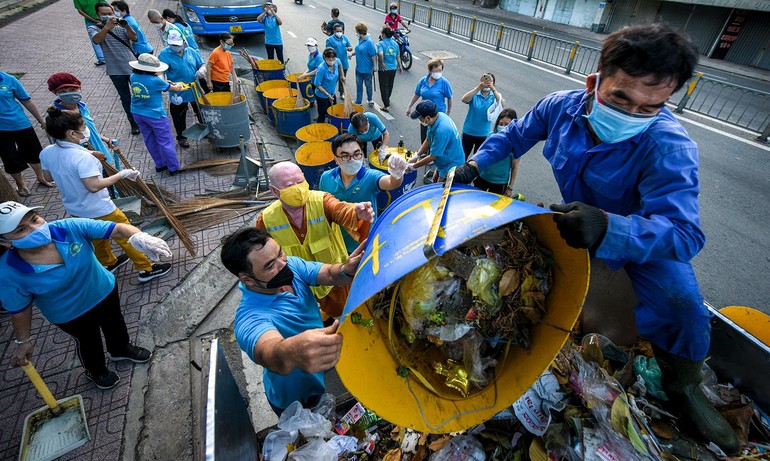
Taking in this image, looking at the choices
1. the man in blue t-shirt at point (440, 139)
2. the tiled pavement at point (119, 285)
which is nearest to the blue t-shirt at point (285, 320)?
the tiled pavement at point (119, 285)

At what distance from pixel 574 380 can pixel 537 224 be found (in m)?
0.96

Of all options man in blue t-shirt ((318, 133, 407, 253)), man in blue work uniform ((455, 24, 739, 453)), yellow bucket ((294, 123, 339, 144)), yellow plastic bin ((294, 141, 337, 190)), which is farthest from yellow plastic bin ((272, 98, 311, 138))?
man in blue work uniform ((455, 24, 739, 453))

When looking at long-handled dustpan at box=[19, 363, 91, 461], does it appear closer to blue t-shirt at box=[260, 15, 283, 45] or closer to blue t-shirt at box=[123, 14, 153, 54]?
blue t-shirt at box=[123, 14, 153, 54]

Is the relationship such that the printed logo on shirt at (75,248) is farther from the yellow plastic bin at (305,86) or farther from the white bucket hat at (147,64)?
the yellow plastic bin at (305,86)

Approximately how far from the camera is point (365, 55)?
8883mm

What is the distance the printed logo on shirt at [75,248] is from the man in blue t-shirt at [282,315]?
1646mm

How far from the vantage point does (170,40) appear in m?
6.75

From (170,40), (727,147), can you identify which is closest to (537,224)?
(170,40)

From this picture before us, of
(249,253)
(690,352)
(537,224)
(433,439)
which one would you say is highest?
(537,224)

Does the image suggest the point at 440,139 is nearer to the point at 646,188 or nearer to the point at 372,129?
the point at 372,129

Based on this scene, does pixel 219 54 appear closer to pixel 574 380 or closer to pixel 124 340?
pixel 124 340

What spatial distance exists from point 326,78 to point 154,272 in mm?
5273

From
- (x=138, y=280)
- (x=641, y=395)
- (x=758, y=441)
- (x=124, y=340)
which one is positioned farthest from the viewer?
(x=138, y=280)

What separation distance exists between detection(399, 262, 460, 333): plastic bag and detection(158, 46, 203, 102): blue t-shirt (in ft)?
23.6
